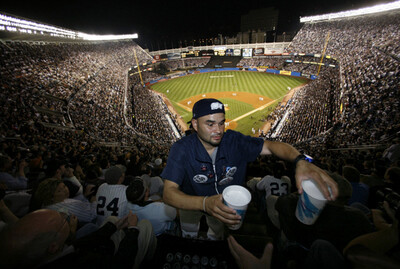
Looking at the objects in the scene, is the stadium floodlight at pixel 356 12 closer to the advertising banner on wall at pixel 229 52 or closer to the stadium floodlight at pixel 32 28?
the advertising banner on wall at pixel 229 52

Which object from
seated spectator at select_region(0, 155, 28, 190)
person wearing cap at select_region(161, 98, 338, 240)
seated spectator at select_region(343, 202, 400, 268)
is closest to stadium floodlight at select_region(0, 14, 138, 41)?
seated spectator at select_region(0, 155, 28, 190)

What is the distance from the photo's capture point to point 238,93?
128ft

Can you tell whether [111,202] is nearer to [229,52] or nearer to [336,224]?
[336,224]

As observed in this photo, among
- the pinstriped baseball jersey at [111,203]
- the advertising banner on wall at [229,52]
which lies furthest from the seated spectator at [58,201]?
the advertising banner on wall at [229,52]

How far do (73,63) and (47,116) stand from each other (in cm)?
2155

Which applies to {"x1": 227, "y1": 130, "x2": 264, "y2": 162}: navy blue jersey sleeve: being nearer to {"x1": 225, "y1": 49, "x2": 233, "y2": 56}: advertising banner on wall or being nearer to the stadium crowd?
the stadium crowd

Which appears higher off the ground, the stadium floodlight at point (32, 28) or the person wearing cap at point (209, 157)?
the stadium floodlight at point (32, 28)

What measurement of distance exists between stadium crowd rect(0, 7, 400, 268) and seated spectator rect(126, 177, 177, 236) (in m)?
0.02

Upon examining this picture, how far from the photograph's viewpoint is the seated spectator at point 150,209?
3.50m

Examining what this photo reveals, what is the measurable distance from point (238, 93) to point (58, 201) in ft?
127

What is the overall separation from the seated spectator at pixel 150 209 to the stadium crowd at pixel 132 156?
25 millimetres

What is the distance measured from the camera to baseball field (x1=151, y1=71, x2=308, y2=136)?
28.7 meters

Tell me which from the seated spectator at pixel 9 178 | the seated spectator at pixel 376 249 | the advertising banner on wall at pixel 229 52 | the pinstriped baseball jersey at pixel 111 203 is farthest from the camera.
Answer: the advertising banner on wall at pixel 229 52

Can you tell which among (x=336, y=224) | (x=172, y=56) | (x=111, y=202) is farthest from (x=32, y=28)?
(x=336, y=224)
